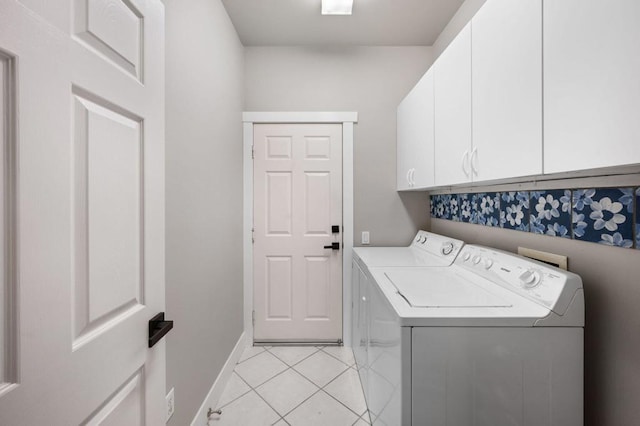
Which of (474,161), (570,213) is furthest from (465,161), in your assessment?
(570,213)

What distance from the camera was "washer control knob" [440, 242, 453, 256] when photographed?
1876 mm

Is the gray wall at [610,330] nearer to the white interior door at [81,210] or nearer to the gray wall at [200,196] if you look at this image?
the white interior door at [81,210]

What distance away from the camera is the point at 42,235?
1.65ft

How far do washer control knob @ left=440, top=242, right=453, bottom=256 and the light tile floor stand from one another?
1.11m

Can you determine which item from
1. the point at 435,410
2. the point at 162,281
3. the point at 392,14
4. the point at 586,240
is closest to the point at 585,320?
the point at 586,240

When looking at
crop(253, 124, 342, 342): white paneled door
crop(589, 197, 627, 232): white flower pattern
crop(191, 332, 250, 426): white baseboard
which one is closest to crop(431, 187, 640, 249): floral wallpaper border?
crop(589, 197, 627, 232): white flower pattern

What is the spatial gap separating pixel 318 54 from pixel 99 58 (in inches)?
88.0

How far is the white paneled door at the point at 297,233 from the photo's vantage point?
8.41ft

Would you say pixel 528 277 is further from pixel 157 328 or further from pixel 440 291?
pixel 157 328

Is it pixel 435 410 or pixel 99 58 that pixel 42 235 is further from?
pixel 435 410

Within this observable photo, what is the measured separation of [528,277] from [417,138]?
116cm

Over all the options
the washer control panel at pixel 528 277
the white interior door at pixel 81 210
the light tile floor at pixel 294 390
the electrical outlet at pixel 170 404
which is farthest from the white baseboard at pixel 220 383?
the washer control panel at pixel 528 277

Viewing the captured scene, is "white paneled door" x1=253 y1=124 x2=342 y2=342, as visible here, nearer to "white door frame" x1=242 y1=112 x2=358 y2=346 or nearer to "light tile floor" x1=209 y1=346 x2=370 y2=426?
"white door frame" x1=242 y1=112 x2=358 y2=346

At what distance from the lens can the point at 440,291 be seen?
50.9 inches
